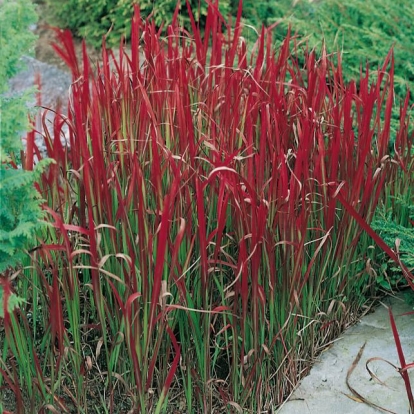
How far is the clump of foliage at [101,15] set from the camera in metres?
5.21

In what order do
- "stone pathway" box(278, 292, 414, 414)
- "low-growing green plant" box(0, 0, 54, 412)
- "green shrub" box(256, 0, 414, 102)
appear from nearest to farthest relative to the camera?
"low-growing green plant" box(0, 0, 54, 412), "stone pathway" box(278, 292, 414, 414), "green shrub" box(256, 0, 414, 102)

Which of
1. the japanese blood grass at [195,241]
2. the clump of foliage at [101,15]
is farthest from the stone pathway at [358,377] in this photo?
the clump of foliage at [101,15]

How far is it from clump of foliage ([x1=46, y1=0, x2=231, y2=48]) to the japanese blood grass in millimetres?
3003

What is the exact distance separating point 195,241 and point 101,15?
13.6 feet

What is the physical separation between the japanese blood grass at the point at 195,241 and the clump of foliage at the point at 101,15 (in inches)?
118

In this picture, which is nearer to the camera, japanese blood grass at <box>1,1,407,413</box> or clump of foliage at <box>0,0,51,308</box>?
clump of foliage at <box>0,0,51,308</box>

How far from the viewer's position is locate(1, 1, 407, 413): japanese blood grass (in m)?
1.81

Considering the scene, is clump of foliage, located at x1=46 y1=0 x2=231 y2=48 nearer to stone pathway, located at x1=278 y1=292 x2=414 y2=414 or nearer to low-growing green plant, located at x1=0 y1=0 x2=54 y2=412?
stone pathway, located at x1=278 y1=292 x2=414 y2=414

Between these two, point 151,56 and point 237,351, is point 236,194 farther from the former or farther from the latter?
point 151,56

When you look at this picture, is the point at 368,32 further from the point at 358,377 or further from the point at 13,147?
the point at 13,147

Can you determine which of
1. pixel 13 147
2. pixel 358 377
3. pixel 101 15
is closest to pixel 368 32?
pixel 358 377

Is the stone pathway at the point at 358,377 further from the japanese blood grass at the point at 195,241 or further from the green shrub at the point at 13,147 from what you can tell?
the green shrub at the point at 13,147

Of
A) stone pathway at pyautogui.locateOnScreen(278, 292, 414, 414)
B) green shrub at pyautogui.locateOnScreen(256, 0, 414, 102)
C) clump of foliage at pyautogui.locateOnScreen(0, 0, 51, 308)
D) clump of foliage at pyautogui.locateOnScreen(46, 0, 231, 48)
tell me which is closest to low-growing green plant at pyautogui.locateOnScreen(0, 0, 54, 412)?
clump of foliage at pyautogui.locateOnScreen(0, 0, 51, 308)

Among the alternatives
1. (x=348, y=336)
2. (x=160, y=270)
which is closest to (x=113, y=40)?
(x=348, y=336)
